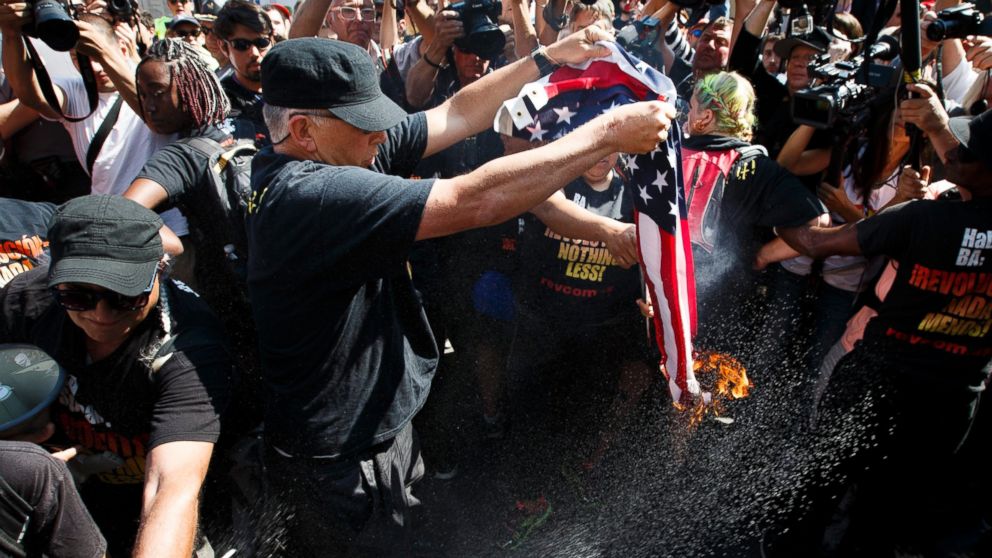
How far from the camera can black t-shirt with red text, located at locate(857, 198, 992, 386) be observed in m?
2.57

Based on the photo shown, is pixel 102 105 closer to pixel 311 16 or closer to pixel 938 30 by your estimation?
pixel 311 16

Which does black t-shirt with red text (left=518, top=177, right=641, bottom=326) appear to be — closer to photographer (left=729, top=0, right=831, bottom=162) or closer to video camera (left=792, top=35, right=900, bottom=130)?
video camera (left=792, top=35, right=900, bottom=130)

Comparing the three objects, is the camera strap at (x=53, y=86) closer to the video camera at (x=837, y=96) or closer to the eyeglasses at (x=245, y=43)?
the eyeglasses at (x=245, y=43)

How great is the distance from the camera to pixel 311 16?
3.65 meters

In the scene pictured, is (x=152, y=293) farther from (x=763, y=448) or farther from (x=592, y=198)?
(x=763, y=448)

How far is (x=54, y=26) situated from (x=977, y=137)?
3930 millimetres

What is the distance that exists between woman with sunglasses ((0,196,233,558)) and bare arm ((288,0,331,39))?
2.01 m

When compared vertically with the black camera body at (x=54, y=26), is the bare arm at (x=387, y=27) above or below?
below

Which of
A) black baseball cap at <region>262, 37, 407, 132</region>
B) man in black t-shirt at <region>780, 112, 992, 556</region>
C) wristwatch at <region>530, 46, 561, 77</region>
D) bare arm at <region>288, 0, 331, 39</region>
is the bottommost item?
man in black t-shirt at <region>780, 112, 992, 556</region>

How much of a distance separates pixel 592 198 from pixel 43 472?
2.47 meters

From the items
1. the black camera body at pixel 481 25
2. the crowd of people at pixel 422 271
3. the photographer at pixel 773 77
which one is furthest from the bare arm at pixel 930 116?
the black camera body at pixel 481 25

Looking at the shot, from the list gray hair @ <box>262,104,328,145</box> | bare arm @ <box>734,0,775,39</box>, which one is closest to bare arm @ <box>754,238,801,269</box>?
bare arm @ <box>734,0,775,39</box>

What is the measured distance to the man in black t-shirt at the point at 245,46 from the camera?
11.7 feet

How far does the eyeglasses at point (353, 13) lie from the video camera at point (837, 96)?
2754 mm
